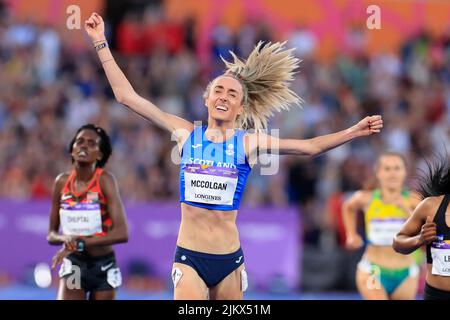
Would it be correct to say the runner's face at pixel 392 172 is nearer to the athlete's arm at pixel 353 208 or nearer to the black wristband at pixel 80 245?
the athlete's arm at pixel 353 208

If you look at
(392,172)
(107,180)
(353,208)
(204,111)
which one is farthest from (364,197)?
(204,111)

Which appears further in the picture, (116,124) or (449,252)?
(116,124)

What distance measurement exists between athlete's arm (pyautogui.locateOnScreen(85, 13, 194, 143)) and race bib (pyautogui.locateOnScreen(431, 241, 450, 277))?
202 centimetres

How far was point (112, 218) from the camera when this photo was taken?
8367mm

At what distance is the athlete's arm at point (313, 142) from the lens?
672 centimetres

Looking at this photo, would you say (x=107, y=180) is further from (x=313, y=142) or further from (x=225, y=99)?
(x=313, y=142)

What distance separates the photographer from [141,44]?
17109mm

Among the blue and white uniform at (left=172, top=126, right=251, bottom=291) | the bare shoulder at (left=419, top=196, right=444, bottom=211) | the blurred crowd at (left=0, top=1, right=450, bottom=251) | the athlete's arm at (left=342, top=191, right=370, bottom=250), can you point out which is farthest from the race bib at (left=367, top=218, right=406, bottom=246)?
the blurred crowd at (left=0, top=1, right=450, bottom=251)

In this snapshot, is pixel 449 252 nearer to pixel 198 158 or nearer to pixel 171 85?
pixel 198 158

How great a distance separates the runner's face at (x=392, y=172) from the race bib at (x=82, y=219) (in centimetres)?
327

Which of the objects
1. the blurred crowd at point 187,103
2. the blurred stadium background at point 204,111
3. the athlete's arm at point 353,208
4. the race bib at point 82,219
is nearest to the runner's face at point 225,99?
the race bib at point 82,219

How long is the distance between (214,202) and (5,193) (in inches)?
319
